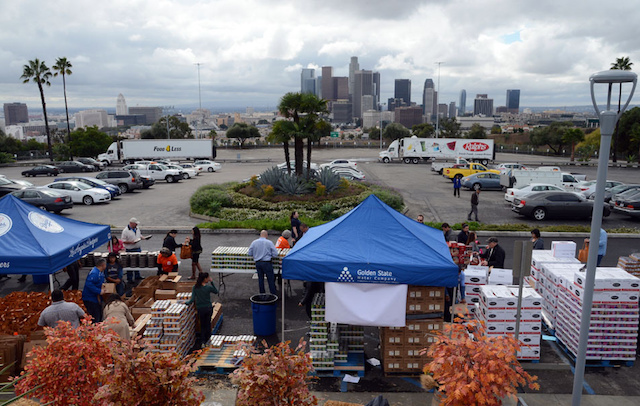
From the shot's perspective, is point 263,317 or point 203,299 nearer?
point 203,299

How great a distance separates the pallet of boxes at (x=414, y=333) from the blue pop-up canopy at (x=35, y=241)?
7244mm

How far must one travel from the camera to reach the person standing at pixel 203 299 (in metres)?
9.28

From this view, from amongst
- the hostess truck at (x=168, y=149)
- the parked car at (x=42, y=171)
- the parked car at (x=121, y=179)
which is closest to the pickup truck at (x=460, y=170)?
the parked car at (x=121, y=179)

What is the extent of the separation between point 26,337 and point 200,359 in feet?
11.0

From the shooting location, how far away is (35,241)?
1005cm

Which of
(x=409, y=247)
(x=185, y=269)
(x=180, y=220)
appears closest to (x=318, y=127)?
(x=180, y=220)

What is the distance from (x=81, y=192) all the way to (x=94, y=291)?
65.2ft

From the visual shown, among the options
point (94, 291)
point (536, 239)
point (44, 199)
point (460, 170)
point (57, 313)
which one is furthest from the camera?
point (460, 170)

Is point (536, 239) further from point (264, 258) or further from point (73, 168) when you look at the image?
point (73, 168)

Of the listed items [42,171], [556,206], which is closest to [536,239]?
[556,206]

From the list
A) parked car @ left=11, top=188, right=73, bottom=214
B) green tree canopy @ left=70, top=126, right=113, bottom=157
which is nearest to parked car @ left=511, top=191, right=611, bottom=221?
parked car @ left=11, top=188, right=73, bottom=214

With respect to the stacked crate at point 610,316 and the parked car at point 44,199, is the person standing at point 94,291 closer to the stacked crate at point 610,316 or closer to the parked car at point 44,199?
the stacked crate at point 610,316

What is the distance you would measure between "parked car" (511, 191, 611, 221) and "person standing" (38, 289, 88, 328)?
66.7 ft

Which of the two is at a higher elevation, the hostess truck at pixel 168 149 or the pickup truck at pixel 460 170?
the hostess truck at pixel 168 149
